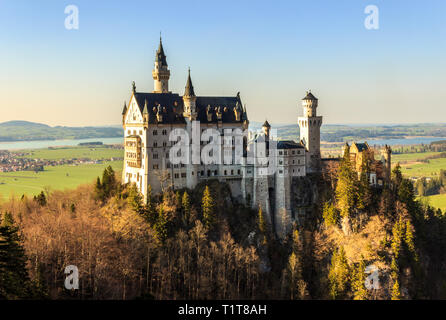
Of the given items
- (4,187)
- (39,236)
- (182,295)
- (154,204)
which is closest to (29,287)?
(39,236)

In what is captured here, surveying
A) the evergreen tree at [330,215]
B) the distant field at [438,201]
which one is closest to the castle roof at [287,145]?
the evergreen tree at [330,215]

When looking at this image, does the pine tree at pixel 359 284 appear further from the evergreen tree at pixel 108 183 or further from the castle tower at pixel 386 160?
the evergreen tree at pixel 108 183

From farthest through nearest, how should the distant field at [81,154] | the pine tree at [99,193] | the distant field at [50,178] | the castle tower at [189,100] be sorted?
the distant field at [81,154] → the distant field at [50,178] → the pine tree at [99,193] → the castle tower at [189,100]

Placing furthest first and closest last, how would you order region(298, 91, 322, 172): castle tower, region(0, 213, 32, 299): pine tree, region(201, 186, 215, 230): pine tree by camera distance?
1. region(298, 91, 322, 172): castle tower
2. region(201, 186, 215, 230): pine tree
3. region(0, 213, 32, 299): pine tree

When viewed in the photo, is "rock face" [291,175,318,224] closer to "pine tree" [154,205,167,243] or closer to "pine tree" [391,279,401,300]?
"pine tree" [391,279,401,300]

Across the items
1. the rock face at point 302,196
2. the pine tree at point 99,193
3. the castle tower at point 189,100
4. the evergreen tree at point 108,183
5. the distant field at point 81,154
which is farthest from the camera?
the distant field at point 81,154

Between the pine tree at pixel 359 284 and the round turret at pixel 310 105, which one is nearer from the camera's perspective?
the pine tree at pixel 359 284

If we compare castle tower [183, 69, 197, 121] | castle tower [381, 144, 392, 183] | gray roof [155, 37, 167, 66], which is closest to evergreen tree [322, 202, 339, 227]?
castle tower [381, 144, 392, 183]
